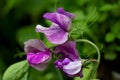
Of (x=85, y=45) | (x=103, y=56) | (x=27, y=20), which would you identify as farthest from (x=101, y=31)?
(x=27, y=20)

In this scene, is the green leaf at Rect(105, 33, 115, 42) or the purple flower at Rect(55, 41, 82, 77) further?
the green leaf at Rect(105, 33, 115, 42)

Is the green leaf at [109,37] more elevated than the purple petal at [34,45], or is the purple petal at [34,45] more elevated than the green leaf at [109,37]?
the purple petal at [34,45]

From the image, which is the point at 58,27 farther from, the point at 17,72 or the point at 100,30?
the point at 100,30

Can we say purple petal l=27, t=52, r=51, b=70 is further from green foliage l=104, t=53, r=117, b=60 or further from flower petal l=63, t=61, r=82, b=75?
green foliage l=104, t=53, r=117, b=60

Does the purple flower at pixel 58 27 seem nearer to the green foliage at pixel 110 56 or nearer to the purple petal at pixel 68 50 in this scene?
the purple petal at pixel 68 50

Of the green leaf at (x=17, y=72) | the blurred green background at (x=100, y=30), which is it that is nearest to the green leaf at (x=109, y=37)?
the blurred green background at (x=100, y=30)

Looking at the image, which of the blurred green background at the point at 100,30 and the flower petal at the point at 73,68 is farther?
the blurred green background at the point at 100,30

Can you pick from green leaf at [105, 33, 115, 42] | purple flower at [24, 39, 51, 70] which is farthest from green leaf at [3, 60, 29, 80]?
green leaf at [105, 33, 115, 42]
